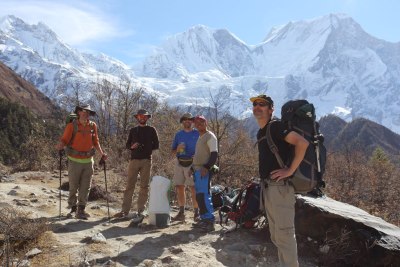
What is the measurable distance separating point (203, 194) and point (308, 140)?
9.56 ft

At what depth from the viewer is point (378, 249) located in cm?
691

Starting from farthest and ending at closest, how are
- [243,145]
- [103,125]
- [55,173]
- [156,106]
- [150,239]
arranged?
1. [156,106]
2. [103,125]
3. [243,145]
4. [55,173]
5. [150,239]

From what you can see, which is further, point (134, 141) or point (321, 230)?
point (134, 141)

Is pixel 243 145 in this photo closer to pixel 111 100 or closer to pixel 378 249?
pixel 111 100

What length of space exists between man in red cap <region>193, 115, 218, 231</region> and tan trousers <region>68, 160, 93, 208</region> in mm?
1956

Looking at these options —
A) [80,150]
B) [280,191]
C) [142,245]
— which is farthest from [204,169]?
[280,191]

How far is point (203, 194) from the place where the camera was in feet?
24.2

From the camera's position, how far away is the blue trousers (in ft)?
24.3

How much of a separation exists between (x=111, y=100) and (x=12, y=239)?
21945 mm

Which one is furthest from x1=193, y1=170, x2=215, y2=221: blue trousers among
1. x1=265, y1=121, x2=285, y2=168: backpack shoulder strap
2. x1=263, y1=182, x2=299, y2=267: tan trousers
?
x1=265, y1=121, x2=285, y2=168: backpack shoulder strap

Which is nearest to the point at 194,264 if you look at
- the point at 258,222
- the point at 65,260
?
the point at 65,260

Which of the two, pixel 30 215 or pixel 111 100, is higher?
pixel 111 100

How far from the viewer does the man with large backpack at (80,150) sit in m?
7.98

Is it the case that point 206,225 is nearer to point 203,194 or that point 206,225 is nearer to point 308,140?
point 203,194
